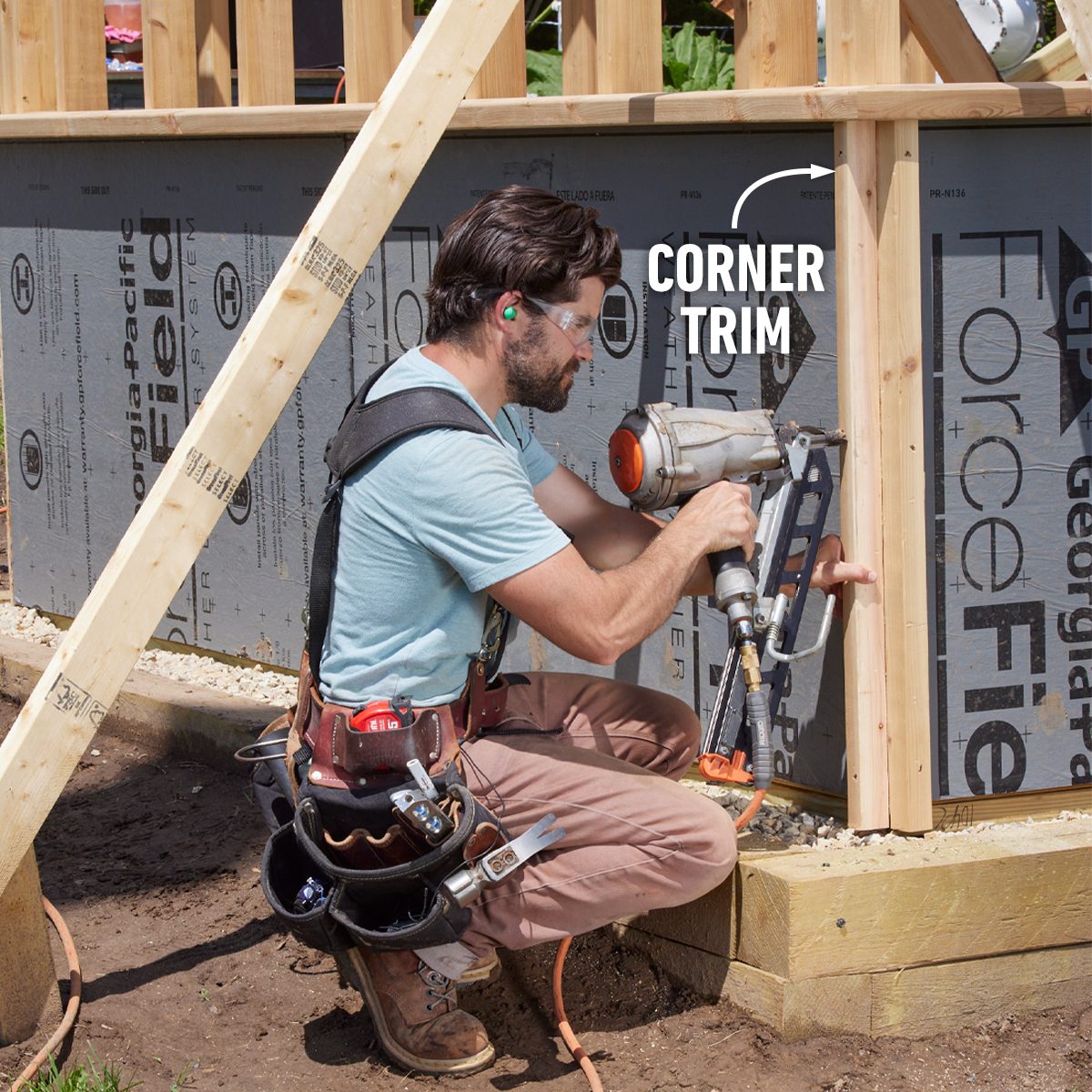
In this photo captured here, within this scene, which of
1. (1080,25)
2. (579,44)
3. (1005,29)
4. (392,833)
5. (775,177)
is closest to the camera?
(392,833)

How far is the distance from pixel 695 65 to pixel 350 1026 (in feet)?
18.9

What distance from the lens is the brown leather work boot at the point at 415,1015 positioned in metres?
3.03

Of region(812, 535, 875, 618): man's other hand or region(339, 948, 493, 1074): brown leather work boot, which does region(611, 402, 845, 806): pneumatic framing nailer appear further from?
region(339, 948, 493, 1074): brown leather work boot

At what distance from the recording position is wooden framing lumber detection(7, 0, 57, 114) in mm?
5160

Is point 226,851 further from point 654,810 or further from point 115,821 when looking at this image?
point 654,810

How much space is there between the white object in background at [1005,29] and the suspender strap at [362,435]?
1735 mm

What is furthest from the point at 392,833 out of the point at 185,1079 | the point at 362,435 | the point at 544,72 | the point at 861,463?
the point at 544,72

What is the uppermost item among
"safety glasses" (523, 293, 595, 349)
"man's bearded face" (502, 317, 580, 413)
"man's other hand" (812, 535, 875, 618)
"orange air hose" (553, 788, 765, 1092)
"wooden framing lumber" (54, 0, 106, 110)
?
"wooden framing lumber" (54, 0, 106, 110)

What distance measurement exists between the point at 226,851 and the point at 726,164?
2187 millimetres

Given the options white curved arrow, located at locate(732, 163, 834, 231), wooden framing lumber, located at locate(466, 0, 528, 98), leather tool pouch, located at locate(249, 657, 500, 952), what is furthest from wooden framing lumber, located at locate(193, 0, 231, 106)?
leather tool pouch, located at locate(249, 657, 500, 952)

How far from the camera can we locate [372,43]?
13.7 feet

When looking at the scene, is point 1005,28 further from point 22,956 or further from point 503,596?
point 22,956

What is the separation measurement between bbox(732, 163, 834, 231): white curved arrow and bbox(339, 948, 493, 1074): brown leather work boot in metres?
1.79

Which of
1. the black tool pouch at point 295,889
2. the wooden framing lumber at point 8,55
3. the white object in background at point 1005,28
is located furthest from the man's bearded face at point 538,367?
the wooden framing lumber at point 8,55
